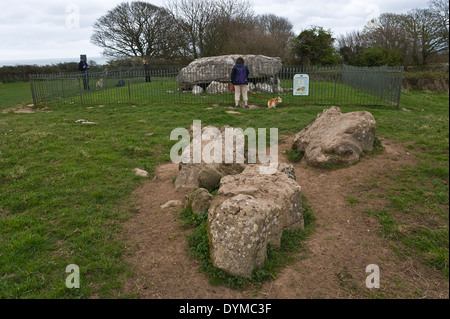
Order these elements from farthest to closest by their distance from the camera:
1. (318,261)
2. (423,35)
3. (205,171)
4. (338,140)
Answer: (423,35), (338,140), (205,171), (318,261)

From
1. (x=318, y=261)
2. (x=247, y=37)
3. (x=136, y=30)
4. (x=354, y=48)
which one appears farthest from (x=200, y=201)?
(x=136, y=30)

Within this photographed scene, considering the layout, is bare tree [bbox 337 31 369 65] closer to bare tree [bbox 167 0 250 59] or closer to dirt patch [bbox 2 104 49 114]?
bare tree [bbox 167 0 250 59]

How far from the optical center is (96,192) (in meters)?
5.51

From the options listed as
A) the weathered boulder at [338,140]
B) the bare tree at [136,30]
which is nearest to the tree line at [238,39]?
the bare tree at [136,30]

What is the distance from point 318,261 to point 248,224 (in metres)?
0.95

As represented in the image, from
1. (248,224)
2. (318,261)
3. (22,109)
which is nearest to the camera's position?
(248,224)

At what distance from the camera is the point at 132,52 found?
3528 centimetres

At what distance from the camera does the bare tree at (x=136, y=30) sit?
34.2 metres

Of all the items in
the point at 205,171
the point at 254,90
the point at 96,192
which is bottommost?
the point at 96,192

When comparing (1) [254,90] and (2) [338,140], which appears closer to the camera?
(2) [338,140]

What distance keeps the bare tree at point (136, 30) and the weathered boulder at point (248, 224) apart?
32232 mm

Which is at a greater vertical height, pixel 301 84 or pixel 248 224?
pixel 301 84

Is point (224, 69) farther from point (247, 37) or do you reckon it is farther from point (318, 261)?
point (318, 261)

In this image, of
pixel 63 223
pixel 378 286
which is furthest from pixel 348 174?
pixel 63 223
